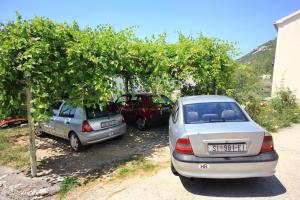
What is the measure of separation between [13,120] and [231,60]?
1034 cm

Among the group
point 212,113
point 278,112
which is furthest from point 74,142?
point 278,112

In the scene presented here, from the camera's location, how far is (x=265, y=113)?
11297 millimetres

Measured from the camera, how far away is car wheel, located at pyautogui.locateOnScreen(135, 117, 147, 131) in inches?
380

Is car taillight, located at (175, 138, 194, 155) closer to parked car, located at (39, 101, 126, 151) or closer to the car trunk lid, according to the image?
the car trunk lid

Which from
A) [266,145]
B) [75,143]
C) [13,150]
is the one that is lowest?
[13,150]

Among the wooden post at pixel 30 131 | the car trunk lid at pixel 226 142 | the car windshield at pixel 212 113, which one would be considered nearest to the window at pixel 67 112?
the wooden post at pixel 30 131

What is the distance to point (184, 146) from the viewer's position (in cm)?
420

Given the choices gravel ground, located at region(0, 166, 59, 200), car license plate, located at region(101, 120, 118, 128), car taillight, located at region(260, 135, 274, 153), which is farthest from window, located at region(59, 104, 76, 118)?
car taillight, located at region(260, 135, 274, 153)

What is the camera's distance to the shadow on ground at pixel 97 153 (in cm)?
628

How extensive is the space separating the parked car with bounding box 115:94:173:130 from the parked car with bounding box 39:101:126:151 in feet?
Answer: 5.11

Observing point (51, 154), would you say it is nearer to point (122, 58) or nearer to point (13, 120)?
point (122, 58)

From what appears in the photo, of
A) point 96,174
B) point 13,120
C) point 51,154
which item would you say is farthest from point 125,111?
point 13,120

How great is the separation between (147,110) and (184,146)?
540cm

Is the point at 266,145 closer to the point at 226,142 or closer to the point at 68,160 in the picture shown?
the point at 226,142
